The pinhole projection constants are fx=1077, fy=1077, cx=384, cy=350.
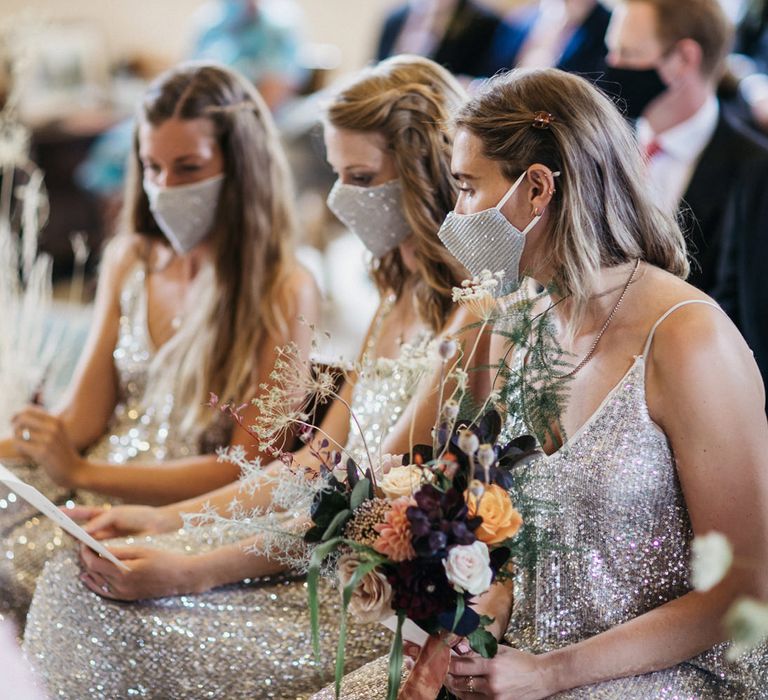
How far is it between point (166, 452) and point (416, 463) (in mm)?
1149

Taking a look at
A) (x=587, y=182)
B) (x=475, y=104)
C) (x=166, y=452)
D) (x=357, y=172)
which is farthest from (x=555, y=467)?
(x=166, y=452)

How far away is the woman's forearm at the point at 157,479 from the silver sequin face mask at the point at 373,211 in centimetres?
57

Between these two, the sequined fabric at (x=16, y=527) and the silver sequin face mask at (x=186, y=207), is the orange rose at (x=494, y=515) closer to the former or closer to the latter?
the sequined fabric at (x=16, y=527)

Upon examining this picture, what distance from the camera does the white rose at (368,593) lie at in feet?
4.12

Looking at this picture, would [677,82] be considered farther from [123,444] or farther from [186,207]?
[123,444]

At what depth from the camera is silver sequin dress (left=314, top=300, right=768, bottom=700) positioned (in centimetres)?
146

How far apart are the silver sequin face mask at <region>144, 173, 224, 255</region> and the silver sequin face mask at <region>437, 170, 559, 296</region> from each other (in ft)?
2.70

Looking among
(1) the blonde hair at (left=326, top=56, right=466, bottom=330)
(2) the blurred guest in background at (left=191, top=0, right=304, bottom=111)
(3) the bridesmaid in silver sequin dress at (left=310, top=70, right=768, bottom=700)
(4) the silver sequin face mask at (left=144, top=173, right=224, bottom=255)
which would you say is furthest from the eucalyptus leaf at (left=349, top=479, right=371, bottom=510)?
(2) the blurred guest in background at (left=191, top=0, right=304, bottom=111)

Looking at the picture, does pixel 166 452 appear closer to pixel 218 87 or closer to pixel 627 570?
pixel 218 87

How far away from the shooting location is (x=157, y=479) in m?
2.19

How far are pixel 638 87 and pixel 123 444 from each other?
1.79 metres

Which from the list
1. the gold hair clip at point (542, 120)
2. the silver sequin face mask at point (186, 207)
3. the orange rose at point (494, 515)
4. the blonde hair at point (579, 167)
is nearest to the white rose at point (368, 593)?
the orange rose at point (494, 515)

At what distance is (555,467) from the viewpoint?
1514 mm

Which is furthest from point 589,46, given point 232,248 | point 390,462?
point 390,462
